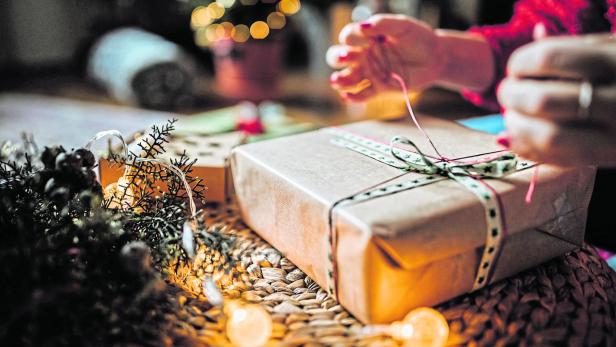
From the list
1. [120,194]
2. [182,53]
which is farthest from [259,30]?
[120,194]

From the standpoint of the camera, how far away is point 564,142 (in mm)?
425

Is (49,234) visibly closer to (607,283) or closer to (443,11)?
(607,283)

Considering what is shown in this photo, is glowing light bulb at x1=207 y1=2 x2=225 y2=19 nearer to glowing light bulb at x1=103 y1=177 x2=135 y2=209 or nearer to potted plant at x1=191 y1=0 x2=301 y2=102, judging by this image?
potted plant at x1=191 y1=0 x2=301 y2=102

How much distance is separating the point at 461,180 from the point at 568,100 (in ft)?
0.47

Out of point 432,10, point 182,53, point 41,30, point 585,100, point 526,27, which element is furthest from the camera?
point 41,30

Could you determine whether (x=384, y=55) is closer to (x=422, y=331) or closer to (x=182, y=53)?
(x=422, y=331)

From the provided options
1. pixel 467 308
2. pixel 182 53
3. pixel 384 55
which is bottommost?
pixel 467 308

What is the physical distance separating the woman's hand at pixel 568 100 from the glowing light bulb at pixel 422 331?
18 cm

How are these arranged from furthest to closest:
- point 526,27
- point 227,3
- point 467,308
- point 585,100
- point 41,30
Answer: point 41,30 < point 227,3 < point 526,27 < point 467,308 < point 585,100

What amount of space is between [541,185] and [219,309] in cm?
34

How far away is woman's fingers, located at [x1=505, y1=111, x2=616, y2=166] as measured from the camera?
421 millimetres

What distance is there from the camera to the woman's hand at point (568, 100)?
16.2 inches

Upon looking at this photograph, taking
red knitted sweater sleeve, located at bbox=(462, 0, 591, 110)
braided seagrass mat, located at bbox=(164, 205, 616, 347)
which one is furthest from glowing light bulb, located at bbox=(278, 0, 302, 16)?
braided seagrass mat, located at bbox=(164, 205, 616, 347)

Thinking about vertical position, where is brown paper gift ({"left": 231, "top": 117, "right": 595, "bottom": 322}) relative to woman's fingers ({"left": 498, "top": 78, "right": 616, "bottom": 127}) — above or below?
below
